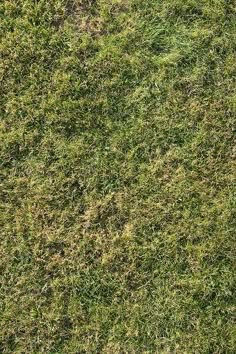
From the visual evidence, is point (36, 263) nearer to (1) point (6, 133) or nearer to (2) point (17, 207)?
(2) point (17, 207)

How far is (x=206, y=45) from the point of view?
3.85 meters

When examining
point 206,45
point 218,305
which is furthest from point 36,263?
point 206,45

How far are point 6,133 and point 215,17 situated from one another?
1621mm

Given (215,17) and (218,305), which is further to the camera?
(215,17)

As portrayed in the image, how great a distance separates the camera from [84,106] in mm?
3744

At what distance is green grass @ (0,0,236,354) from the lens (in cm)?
355

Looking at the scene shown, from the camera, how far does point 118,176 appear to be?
370 cm

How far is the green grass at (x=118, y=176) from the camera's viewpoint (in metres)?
3.55

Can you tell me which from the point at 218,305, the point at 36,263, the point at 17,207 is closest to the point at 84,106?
the point at 17,207

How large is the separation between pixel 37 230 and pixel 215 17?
1873mm

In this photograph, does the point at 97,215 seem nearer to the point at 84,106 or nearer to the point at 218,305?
the point at 84,106

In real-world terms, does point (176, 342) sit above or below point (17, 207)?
below

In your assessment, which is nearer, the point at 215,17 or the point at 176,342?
the point at 176,342

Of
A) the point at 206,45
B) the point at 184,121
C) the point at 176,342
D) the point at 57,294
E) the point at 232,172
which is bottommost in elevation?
the point at 176,342
